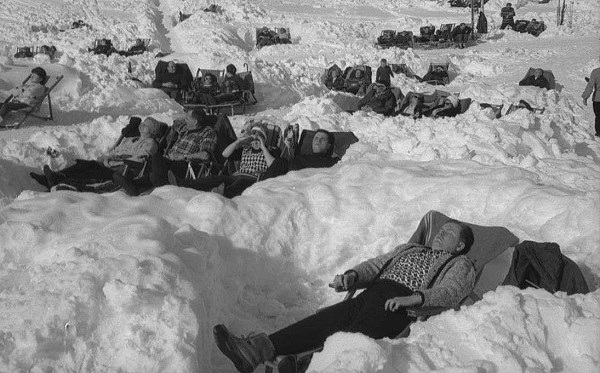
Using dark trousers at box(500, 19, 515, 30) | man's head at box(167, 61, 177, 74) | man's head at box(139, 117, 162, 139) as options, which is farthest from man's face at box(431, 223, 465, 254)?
dark trousers at box(500, 19, 515, 30)

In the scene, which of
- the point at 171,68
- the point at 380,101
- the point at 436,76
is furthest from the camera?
the point at 436,76

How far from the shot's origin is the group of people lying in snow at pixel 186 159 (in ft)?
19.7

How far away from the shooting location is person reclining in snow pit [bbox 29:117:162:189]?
625 cm

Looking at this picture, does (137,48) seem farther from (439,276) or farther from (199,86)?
(439,276)

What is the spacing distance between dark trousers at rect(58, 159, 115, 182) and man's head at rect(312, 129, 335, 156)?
211 cm

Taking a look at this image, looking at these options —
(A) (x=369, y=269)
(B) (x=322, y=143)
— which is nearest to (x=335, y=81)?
(B) (x=322, y=143)

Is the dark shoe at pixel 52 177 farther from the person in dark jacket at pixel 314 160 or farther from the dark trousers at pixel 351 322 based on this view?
the dark trousers at pixel 351 322

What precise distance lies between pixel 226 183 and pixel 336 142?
5.91 ft

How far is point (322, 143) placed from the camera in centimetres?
683

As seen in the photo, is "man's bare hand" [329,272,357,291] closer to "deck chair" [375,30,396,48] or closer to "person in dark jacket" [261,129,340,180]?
"person in dark jacket" [261,129,340,180]

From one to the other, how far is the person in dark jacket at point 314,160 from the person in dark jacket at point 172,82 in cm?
553

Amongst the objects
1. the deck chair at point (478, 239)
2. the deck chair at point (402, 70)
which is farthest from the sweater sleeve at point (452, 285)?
the deck chair at point (402, 70)

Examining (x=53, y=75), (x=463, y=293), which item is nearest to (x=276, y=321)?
(x=463, y=293)

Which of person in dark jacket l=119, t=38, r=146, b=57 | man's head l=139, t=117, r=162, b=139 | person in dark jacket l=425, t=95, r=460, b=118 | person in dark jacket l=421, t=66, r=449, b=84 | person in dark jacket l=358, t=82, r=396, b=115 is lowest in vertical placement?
person in dark jacket l=421, t=66, r=449, b=84
